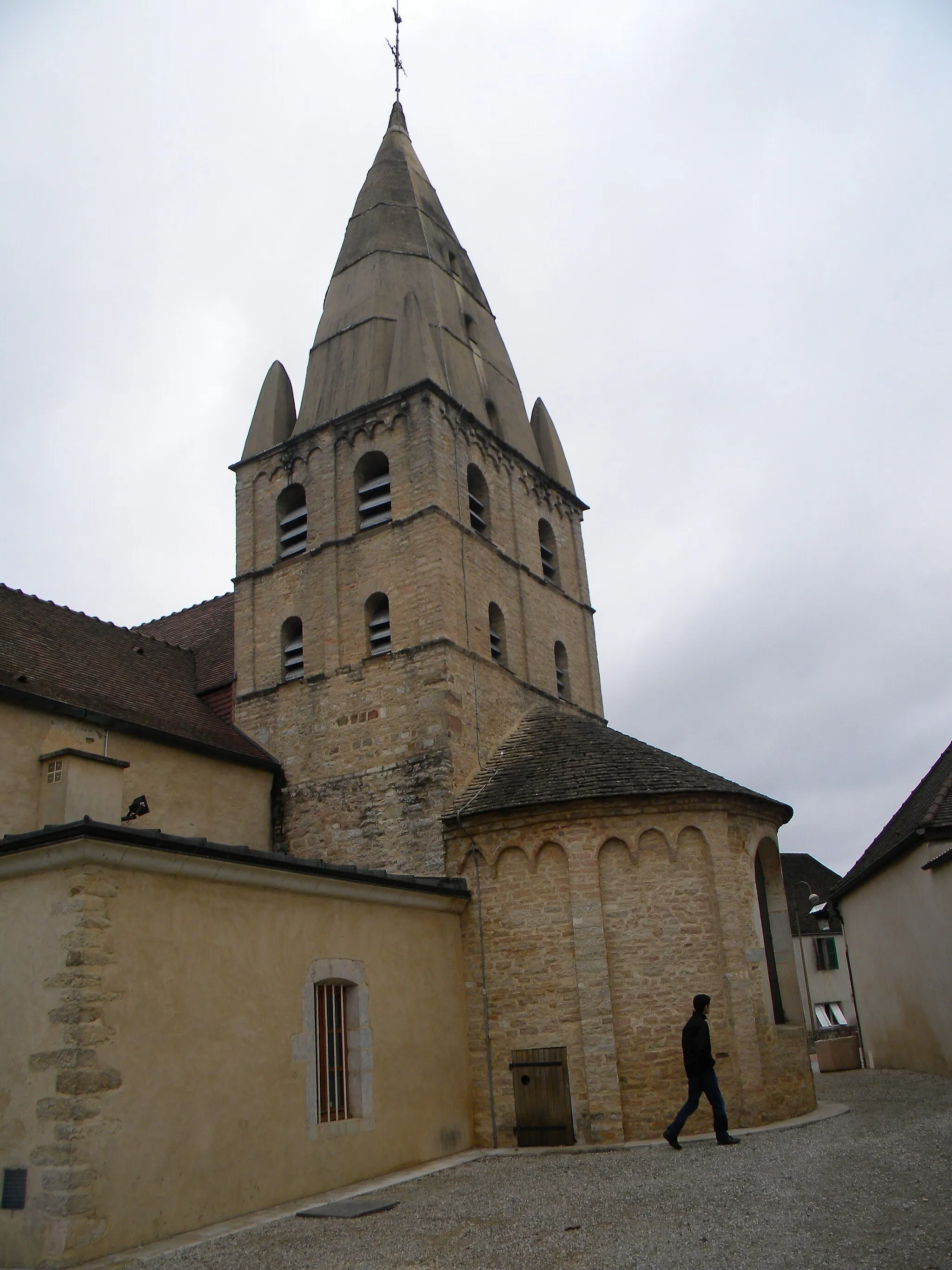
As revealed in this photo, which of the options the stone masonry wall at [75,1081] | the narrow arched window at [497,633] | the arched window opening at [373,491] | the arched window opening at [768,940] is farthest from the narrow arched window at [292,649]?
the stone masonry wall at [75,1081]

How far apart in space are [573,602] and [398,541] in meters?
5.35

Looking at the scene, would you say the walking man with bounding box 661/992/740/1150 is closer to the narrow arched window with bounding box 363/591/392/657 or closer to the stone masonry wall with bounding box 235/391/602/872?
the stone masonry wall with bounding box 235/391/602/872

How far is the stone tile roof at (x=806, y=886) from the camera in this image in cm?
4131

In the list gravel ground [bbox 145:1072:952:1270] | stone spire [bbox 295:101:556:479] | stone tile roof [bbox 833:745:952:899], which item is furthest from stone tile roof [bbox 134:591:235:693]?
stone tile roof [bbox 833:745:952:899]

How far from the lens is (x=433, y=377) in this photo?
20188 mm

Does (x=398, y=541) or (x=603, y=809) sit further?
(x=398, y=541)

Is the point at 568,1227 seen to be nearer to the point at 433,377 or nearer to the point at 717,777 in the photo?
the point at 717,777

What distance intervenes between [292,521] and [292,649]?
9.05 feet

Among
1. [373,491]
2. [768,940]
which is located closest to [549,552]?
[373,491]

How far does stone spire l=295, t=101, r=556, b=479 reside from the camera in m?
21.1

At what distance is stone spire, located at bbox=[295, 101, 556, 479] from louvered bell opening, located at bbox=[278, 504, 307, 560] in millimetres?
1863

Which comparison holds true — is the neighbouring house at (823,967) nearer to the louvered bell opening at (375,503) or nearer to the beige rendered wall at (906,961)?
the beige rendered wall at (906,961)

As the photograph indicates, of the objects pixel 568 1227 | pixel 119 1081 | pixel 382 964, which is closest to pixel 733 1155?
pixel 568 1227

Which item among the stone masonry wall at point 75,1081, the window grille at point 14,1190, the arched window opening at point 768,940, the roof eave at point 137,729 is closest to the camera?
the stone masonry wall at point 75,1081
